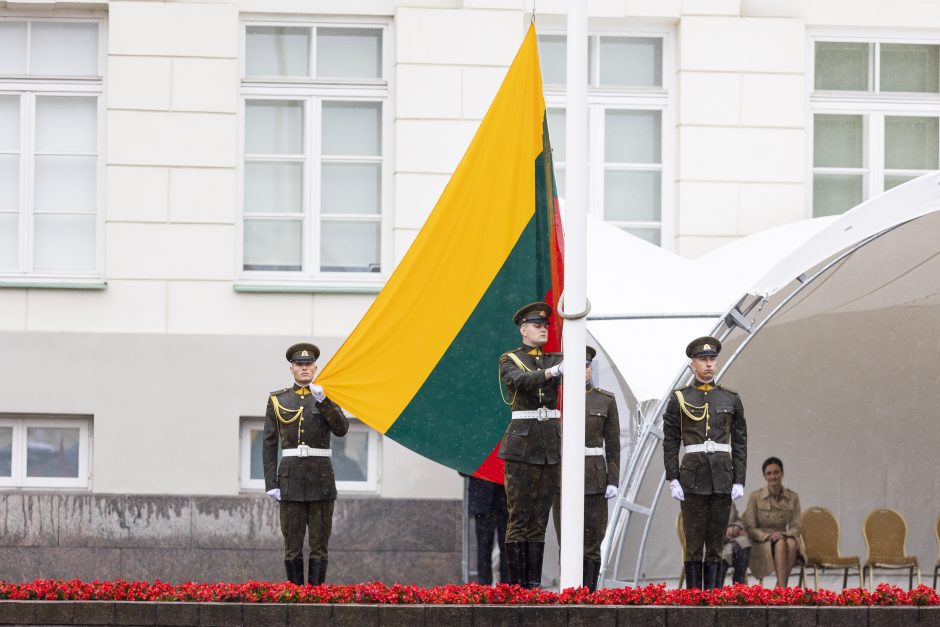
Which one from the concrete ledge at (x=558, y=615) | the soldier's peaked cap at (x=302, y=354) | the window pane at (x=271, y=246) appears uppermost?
the window pane at (x=271, y=246)

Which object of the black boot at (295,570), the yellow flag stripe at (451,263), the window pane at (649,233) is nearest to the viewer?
the yellow flag stripe at (451,263)

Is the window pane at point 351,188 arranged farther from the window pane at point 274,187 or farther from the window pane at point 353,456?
the window pane at point 353,456

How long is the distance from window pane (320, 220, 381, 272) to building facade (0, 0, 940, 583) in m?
0.02

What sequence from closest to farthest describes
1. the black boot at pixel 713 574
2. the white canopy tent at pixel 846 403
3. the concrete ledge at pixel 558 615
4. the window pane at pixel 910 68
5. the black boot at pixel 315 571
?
1. the concrete ledge at pixel 558 615
2. the black boot at pixel 713 574
3. the black boot at pixel 315 571
4. the white canopy tent at pixel 846 403
5. the window pane at pixel 910 68

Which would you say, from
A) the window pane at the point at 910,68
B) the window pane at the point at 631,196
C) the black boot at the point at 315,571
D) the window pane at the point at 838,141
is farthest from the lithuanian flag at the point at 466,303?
the window pane at the point at 910,68

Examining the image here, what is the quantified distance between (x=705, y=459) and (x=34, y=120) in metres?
6.14

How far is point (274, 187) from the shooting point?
12531 millimetres

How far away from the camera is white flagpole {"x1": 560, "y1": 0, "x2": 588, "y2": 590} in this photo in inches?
279

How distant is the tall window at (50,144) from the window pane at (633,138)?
12.9ft

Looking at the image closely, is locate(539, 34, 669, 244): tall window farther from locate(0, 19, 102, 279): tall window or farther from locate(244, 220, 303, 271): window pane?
Result: locate(0, 19, 102, 279): tall window

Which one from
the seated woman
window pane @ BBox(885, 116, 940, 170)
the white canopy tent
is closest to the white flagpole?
the seated woman

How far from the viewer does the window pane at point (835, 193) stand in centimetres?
1280

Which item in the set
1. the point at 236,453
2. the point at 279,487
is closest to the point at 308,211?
the point at 236,453

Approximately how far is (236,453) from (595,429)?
3505 mm
